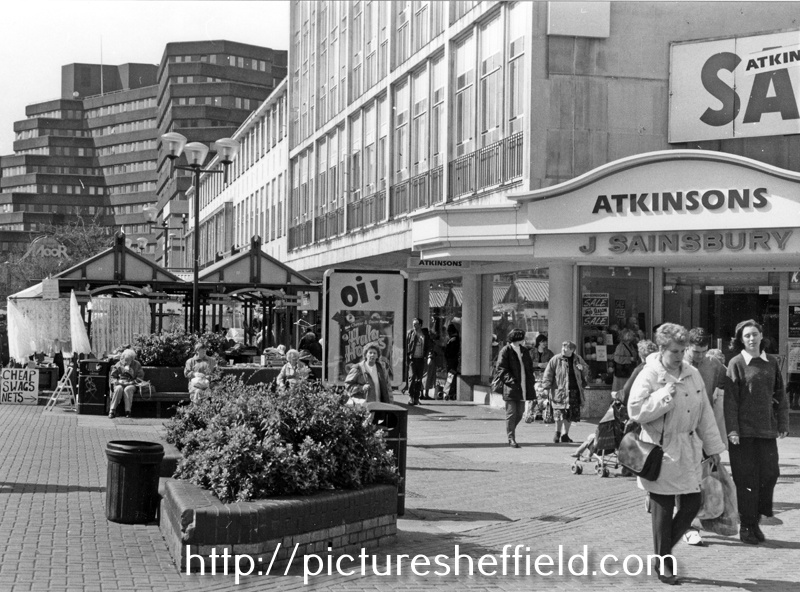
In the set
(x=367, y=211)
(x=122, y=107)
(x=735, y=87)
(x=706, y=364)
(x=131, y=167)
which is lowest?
(x=706, y=364)

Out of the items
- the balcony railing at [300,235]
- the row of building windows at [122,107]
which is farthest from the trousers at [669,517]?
the row of building windows at [122,107]

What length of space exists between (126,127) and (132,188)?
8809 millimetres

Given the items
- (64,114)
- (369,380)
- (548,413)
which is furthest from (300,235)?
(64,114)

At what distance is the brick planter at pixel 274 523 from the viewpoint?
7496 mm

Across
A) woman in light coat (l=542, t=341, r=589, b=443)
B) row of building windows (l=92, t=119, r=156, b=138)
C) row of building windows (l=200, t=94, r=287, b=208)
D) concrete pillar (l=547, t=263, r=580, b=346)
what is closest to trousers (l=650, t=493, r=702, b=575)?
woman in light coat (l=542, t=341, r=589, b=443)

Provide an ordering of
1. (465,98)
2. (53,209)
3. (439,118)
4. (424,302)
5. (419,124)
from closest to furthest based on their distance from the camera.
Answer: (465,98)
(439,118)
(419,124)
(424,302)
(53,209)

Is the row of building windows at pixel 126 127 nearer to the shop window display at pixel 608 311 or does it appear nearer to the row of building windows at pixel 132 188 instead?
the row of building windows at pixel 132 188

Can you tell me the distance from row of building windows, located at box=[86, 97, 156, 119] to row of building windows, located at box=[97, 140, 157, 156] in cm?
464

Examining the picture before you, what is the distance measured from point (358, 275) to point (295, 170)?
2856cm

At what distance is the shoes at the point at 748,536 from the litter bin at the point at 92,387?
51.0 feet

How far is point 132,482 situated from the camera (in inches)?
369

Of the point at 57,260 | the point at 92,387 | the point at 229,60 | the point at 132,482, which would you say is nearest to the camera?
the point at 132,482

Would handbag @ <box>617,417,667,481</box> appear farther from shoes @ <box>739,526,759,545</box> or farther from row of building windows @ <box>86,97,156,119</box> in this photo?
row of building windows @ <box>86,97,156,119</box>

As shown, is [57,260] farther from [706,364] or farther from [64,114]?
[64,114]
